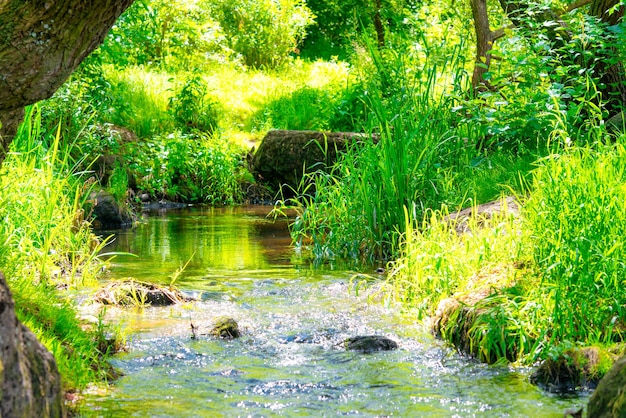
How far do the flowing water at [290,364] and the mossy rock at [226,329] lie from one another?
0.06m

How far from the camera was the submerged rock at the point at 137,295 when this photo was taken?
6516mm

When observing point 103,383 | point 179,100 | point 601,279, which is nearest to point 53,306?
point 103,383

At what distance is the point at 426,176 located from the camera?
8.39m

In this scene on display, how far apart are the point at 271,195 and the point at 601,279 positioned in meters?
10.6

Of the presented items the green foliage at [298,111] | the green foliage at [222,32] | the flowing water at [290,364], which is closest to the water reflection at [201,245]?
the flowing water at [290,364]

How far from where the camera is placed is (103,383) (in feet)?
14.8

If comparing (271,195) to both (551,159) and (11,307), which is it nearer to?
(551,159)

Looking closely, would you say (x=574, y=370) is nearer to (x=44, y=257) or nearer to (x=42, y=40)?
(x=42, y=40)

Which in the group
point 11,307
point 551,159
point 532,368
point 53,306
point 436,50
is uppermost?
point 436,50

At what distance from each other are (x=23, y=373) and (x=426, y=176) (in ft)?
20.1

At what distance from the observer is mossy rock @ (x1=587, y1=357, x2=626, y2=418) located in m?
2.98

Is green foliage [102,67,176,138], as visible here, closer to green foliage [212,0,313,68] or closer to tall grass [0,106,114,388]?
green foliage [212,0,313,68]

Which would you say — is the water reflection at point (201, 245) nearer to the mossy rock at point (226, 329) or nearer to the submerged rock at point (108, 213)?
the submerged rock at point (108, 213)

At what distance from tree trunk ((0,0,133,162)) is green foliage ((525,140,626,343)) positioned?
2.82 metres
